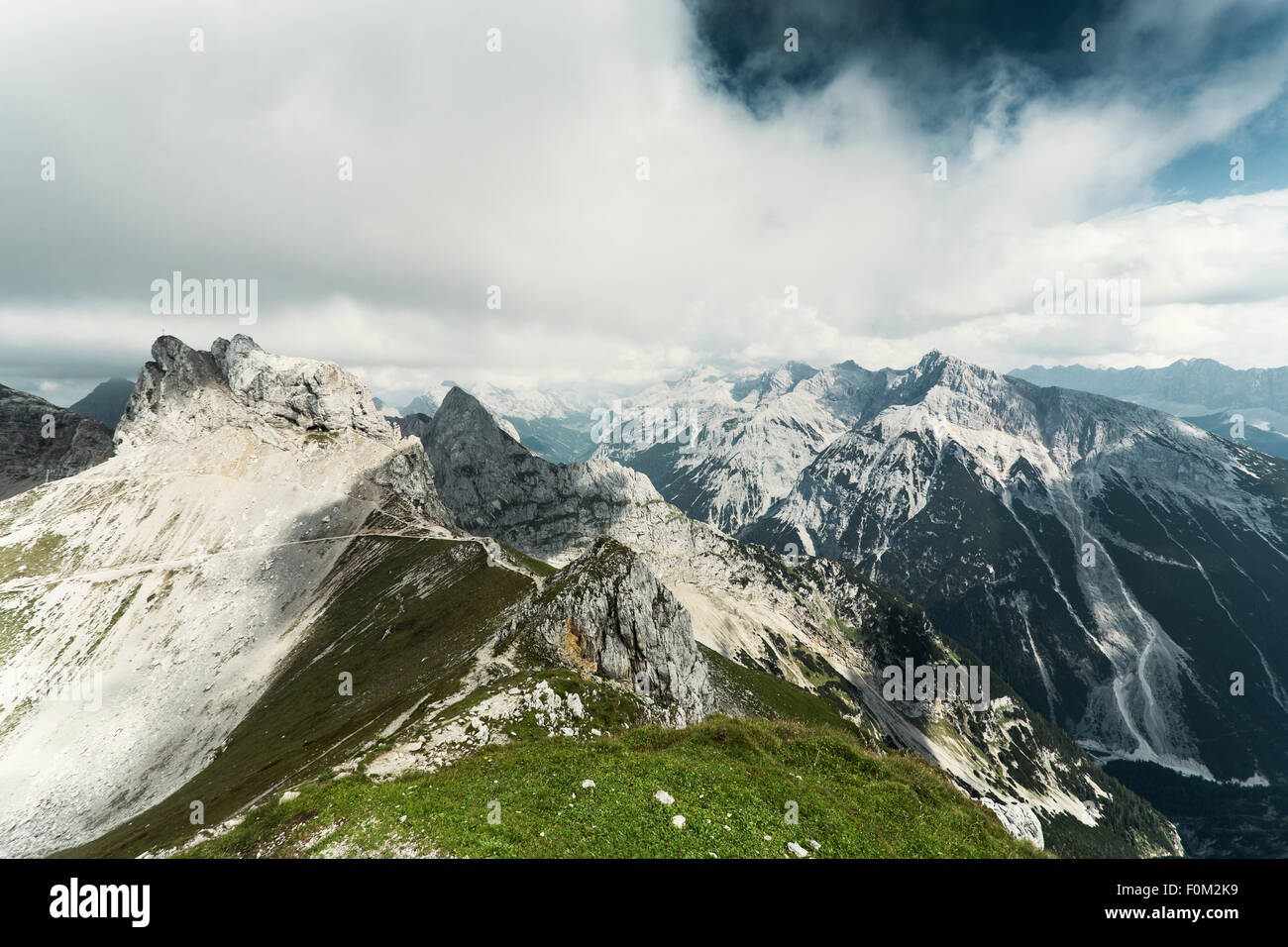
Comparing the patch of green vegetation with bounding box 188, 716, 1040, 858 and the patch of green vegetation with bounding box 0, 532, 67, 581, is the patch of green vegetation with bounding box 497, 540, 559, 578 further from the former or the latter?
the patch of green vegetation with bounding box 0, 532, 67, 581

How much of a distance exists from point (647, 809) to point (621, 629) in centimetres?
3978

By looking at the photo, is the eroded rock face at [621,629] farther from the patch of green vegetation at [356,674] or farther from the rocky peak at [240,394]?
the rocky peak at [240,394]

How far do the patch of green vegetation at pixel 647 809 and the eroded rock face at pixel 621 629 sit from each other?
85.8 feet

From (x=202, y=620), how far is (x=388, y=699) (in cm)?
9239

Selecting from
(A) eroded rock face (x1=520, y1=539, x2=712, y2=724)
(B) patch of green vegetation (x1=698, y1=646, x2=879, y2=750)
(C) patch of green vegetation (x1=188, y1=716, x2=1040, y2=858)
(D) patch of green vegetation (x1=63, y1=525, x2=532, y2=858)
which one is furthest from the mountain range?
(B) patch of green vegetation (x1=698, y1=646, x2=879, y2=750)

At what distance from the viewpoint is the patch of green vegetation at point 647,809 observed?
16750 mm

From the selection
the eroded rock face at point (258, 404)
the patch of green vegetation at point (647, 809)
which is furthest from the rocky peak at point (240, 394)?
the patch of green vegetation at point (647, 809)

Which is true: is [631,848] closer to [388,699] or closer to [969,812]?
[969,812]

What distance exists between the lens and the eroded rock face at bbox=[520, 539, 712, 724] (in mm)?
51812

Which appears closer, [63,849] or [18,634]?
[63,849]

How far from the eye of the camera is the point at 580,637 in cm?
5259

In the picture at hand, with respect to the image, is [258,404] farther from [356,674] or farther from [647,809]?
[647,809]

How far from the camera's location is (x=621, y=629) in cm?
5759
